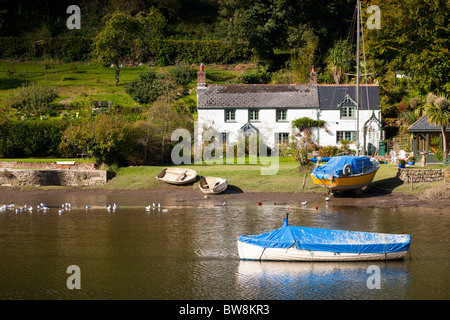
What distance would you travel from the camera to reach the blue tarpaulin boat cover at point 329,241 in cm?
2166

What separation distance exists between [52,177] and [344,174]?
69.9 feet

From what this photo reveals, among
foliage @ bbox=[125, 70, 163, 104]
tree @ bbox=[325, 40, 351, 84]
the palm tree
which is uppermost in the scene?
tree @ bbox=[325, 40, 351, 84]

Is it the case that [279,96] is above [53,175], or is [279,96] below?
above

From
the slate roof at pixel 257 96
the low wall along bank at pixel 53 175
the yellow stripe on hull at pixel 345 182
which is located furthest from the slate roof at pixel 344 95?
the low wall along bank at pixel 53 175

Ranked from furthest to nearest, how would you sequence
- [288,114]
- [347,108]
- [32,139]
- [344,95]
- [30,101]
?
[30,101]
[344,95]
[288,114]
[347,108]
[32,139]

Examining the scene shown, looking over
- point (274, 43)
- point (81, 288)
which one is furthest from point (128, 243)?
point (274, 43)

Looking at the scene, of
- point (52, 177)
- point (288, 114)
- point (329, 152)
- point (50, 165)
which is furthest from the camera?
point (288, 114)

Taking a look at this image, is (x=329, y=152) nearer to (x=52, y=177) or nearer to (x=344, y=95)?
(x=344, y=95)

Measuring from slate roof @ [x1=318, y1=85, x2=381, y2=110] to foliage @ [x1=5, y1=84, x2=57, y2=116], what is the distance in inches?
1109

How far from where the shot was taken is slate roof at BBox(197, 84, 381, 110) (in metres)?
54.1

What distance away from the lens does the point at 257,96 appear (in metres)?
55.2

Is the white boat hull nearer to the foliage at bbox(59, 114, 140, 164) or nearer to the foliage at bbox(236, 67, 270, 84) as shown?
the foliage at bbox(59, 114, 140, 164)

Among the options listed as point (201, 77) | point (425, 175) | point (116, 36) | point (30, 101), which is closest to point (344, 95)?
point (201, 77)

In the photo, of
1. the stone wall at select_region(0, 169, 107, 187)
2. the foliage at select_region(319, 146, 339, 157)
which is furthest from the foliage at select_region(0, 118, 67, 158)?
the foliage at select_region(319, 146, 339, 157)
